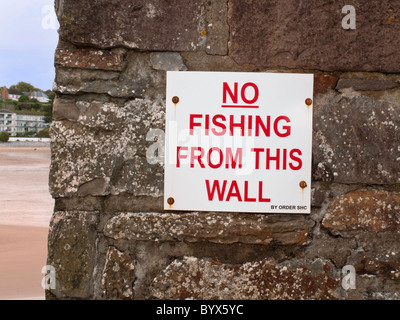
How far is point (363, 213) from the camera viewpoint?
5.73ft

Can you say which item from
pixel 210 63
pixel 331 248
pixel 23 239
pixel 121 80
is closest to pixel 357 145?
pixel 331 248

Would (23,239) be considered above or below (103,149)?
below

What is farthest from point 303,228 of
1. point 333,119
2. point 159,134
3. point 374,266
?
point 159,134

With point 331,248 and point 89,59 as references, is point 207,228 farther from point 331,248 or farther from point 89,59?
point 89,59

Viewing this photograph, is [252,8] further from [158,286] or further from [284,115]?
[158,286]

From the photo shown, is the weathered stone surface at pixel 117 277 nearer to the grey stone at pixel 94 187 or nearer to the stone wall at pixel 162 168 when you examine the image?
the stone wall at pixel 162 168

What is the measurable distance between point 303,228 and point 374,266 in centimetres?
34

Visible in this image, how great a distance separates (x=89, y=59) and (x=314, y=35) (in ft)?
3.09

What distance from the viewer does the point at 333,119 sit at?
1760mm

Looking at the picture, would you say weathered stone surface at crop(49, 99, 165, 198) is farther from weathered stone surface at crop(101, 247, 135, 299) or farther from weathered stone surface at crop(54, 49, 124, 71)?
weathered stone surface at crop(101, 247, 135, 299)

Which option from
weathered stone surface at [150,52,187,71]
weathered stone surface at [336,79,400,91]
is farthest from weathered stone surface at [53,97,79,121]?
weathered stone surface at [336,79,400,91]

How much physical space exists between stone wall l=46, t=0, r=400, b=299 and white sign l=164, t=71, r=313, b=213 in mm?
47

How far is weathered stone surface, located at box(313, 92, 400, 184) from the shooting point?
1749 millimetres

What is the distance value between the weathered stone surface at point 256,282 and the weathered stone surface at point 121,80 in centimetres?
75
